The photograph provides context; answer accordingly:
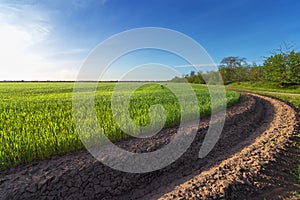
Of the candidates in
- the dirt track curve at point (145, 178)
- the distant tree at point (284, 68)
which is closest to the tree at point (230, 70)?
the distant tree at point (284, 68)

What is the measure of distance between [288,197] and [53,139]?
16.1ft

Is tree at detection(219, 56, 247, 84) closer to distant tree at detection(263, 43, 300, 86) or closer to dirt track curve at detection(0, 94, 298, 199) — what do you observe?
distant tree at detection(263, 43, 300, 86)

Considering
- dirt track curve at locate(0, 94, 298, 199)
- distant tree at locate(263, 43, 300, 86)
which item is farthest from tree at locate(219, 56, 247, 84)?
dirt track curve at locate(0, 94, 298, 199)

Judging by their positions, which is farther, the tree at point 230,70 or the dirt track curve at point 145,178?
the tree at point 230,70

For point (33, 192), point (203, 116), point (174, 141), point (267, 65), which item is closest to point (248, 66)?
point (267, 65)

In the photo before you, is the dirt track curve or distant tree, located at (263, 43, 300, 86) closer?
the dirt track curve

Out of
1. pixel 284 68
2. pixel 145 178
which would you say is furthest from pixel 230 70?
pixel 145 178

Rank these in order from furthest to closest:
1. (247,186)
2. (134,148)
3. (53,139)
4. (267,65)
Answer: (267,65)
(134,148)
(53,139)
(247,186)

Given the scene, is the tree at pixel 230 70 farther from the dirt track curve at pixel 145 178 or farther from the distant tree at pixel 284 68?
the dirt track curve at pixel 145 178

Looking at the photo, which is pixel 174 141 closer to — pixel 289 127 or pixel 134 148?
pixel 134 148

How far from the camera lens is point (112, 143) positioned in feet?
16.9

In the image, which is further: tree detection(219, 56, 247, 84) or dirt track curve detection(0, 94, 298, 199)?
tree detection(219, 56, 247, 84)

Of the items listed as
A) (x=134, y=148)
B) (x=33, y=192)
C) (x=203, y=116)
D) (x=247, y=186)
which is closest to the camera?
(x=33, y=192)

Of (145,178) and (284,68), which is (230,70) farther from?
(145,178)
